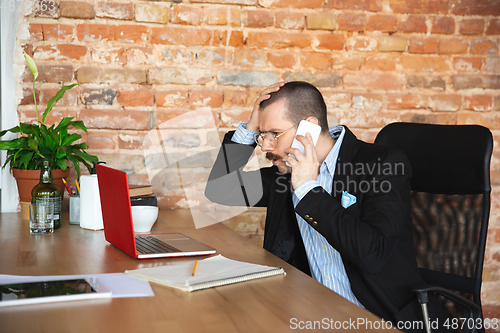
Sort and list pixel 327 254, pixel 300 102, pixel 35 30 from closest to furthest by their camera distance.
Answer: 1. pixel 327 254
2. pixel 300 102
3. pixel 35 30

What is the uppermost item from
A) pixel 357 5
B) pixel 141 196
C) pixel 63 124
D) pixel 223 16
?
pixel 357 5

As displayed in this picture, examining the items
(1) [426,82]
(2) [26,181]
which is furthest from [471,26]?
(2) [26,181]

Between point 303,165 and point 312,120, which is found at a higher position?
point 312,120

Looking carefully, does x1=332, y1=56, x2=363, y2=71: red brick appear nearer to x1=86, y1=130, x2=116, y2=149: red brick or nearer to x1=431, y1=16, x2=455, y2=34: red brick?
x1=431, y1=16, x2=455, y2=34: red brick

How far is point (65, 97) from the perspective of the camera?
6.97 ft

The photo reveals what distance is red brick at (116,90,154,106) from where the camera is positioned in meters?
2.17

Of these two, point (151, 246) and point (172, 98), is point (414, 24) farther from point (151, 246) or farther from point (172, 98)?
point (151, 246)

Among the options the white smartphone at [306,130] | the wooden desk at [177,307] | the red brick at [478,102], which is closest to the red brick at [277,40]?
the white smartphone at [306,130]

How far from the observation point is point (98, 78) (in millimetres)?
2141

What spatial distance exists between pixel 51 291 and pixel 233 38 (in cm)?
159

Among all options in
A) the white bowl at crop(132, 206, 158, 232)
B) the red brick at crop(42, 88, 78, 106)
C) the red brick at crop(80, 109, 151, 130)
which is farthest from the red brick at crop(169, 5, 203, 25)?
the white bowl at crop(132, 206, 158, 232)

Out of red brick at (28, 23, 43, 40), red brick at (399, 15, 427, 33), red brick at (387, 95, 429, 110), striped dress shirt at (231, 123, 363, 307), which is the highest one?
red brick at (399, 15, 427, 33)

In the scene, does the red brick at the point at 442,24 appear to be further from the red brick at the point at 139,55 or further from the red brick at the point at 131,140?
the red brick at the point at 131,140

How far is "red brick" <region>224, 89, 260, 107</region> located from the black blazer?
63 centimetres
